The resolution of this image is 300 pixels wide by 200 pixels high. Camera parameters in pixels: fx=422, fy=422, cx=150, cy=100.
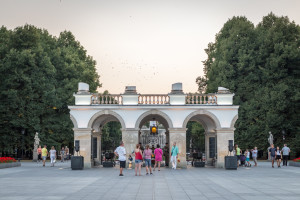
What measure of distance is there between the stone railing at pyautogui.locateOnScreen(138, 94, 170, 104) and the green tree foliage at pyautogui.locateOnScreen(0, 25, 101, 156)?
16610 mm

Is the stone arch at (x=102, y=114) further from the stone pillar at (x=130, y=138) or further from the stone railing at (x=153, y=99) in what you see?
the stone railing at (x=153, y=99)

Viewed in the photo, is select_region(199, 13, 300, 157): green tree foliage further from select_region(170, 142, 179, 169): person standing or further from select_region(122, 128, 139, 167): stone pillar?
select_region(122, 128, 139, 167): stone pillar

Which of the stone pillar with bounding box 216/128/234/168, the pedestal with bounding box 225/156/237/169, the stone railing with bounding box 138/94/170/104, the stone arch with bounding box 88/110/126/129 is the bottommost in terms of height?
the pedestal with bounding box 225/156/237/169

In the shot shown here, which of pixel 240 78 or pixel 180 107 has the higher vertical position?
pixel 240 78

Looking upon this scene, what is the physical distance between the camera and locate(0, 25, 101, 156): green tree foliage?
138ft

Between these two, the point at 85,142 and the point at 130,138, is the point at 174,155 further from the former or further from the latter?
the point at 85,142

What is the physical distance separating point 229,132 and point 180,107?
3.79 m

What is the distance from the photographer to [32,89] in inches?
1726

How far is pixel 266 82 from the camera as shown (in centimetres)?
4341

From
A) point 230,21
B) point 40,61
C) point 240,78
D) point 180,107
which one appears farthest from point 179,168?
point 230,21

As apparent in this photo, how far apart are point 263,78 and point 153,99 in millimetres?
17972

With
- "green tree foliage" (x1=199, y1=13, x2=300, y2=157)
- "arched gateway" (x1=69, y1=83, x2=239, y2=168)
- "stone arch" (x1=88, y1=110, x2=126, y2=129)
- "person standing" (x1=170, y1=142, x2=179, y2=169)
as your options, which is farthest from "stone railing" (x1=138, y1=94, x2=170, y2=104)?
"green tree foliage" (x1=199, y1=13, x2=300, y2=157)

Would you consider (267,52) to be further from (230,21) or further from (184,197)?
(184,197)

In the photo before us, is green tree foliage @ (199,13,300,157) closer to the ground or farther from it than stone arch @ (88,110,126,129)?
farther from it
